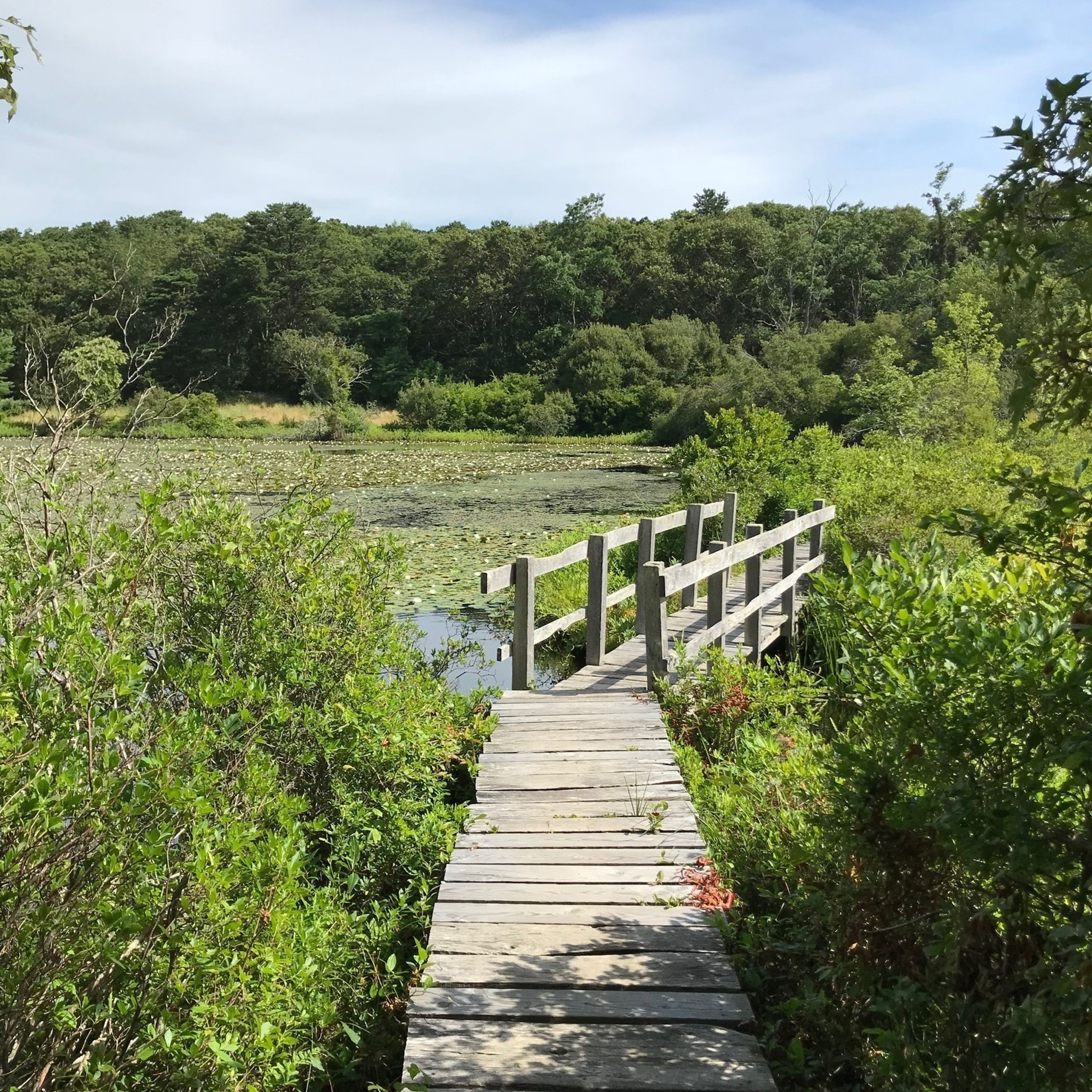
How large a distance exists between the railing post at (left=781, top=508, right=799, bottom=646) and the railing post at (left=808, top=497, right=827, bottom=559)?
34 cm

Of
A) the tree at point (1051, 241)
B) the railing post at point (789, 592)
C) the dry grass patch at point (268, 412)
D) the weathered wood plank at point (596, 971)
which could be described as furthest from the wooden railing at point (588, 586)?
the dry grass patch at point (268, 412)

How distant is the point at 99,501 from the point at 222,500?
68 centimetres

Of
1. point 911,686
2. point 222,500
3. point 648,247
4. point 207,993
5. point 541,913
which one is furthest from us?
point 648,247

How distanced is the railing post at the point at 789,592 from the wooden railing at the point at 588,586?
2.88ft

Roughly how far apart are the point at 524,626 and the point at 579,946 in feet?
11.5

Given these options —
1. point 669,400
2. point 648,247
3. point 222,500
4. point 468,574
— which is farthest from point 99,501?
point 648,247

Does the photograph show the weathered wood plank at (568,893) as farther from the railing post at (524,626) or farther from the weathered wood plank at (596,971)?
the railing post at (524,626)

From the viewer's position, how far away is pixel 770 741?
5355 millimetres

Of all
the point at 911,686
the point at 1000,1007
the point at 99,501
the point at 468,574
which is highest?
the point at 99,501

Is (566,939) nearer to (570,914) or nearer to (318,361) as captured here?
(570,914)

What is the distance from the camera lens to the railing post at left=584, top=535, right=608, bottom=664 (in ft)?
23.8

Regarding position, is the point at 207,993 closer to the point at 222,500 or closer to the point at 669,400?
the point at 222,500

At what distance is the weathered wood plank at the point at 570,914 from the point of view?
370 cm

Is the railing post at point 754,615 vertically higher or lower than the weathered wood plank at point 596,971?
higher
